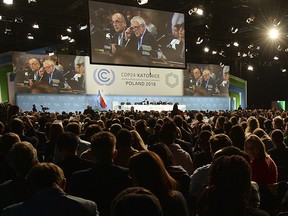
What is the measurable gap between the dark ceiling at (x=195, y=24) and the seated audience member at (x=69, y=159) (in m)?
10.4

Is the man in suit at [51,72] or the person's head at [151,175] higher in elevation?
the man in suit at [51,72]

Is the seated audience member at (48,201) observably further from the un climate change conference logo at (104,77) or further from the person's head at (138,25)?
the un climate change conference logo at (104,77)

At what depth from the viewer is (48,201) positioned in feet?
6.07

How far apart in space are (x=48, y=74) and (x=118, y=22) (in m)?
8.94

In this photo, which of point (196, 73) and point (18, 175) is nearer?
point (18, 175)

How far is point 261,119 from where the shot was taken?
8266mm

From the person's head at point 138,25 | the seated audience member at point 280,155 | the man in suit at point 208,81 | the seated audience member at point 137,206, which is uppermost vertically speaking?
the person's head at point 138,25

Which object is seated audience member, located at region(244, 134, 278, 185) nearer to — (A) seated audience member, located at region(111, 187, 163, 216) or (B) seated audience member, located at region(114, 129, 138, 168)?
(B) seated audience member, located at region(114, 129, 138, 168)

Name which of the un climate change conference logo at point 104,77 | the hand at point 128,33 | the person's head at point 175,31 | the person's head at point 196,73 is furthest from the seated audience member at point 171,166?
the person's head at point 196,73

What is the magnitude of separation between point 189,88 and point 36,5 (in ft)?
42.9

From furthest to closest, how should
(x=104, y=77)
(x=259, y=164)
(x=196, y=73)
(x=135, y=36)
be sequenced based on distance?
(x=196, y=73) < (x=104, y=77) < (x=135, y=36) < (x=259, y=164)

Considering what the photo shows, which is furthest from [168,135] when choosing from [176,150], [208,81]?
[208,81]

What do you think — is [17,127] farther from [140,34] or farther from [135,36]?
[140,34]

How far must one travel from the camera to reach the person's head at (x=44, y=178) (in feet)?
6.34
